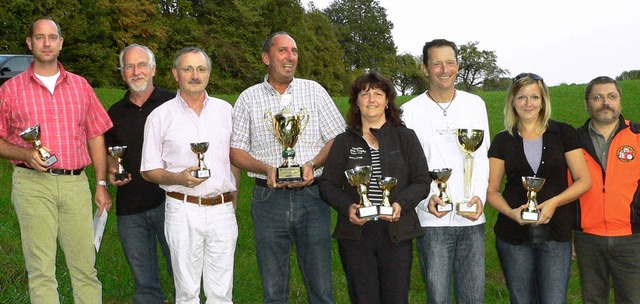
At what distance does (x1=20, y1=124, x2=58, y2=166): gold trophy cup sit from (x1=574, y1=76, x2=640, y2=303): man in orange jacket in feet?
12.7

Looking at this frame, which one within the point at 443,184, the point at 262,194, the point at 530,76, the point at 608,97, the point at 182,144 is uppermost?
the point at 530,76

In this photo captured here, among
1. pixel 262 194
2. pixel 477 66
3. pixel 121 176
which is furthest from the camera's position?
pixel 477 66

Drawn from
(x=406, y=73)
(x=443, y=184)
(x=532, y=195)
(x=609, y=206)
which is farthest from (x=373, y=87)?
(x=406, y=73)

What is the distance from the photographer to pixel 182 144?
490 cm

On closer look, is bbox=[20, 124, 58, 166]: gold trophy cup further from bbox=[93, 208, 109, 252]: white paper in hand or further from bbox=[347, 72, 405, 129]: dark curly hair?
bbox=[347, 72, 405, 129]: dark curly hair

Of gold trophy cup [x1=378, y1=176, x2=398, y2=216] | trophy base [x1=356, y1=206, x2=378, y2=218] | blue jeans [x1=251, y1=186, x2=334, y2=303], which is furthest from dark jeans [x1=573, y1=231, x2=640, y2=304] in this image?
blue jeans [x1=251, y1=186, x2=334, y2=303]

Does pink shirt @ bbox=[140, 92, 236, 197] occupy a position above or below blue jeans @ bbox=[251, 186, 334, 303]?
above

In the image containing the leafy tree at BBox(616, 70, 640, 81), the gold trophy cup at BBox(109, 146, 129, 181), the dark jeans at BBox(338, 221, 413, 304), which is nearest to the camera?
the dark jeans at BBox(338, 221, 413, 304)

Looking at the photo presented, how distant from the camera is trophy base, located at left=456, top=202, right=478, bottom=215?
14.9 feet

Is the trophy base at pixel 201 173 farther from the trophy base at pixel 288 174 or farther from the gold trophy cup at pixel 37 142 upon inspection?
the gold trophy cup at pixel 37 142

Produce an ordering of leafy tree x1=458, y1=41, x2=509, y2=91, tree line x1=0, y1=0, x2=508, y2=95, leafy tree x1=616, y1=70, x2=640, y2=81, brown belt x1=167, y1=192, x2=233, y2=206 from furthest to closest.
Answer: leafy tree x1=458, y1=41, x2=509, y2=91
leafy tree x1=616, y1=70, x2=640, y2=81
tree line x1=0, y1=0, x2=508, y2=95
brown belt x1=167, y1=192, x2=233, y2=206

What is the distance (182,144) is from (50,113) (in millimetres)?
1053

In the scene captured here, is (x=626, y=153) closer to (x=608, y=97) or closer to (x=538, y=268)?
(x=608, y=97)

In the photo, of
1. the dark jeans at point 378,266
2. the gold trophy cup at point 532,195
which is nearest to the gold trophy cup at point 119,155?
the dark jeans at point 378,266
